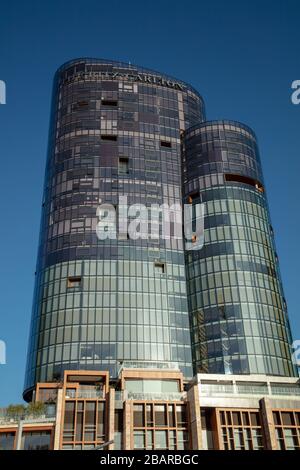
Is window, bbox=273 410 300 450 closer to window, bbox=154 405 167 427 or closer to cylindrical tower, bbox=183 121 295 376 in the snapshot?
window, bbox=154 405 167 427

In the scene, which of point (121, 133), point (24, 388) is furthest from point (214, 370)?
point (121, 133)

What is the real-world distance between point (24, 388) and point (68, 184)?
48566 millimetres

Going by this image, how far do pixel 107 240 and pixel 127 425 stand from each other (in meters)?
49.8

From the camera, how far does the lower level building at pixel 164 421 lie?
258 ft

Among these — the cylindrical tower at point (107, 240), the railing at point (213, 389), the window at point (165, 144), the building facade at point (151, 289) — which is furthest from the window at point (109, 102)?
the railing at point (213, 389)

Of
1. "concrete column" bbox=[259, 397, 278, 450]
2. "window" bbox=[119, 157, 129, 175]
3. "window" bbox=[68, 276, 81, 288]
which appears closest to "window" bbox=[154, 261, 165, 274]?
"window" bbox=[68, 276, 81, 288]

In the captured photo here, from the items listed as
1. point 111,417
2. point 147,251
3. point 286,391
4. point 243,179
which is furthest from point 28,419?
point 243,179

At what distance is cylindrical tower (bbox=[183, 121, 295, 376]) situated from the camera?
355 ft

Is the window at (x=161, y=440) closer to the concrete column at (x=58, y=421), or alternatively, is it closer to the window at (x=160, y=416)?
the window at (x=160, y=416)

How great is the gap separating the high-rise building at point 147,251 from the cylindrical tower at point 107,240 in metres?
0.27

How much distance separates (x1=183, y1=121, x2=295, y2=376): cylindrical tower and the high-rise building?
0.87 feet

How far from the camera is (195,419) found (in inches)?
3145

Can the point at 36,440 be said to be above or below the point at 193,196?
below

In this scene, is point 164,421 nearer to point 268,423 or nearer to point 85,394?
point 85,394
